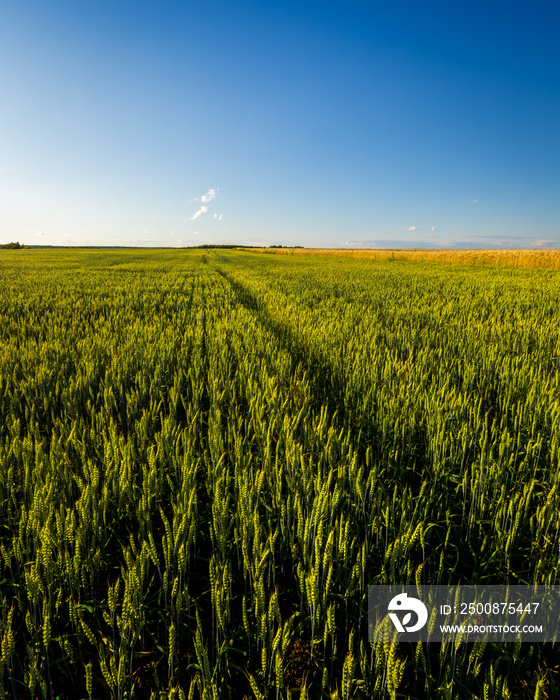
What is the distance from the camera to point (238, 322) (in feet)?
18.8

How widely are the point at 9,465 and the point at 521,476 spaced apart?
298 centimetres

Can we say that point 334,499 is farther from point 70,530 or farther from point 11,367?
point 11,367

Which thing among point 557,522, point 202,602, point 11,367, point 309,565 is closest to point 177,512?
point 202,602

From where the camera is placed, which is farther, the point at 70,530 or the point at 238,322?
the point at 238,322

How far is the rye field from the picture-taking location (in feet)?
3.45

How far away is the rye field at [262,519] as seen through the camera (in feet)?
3.45
